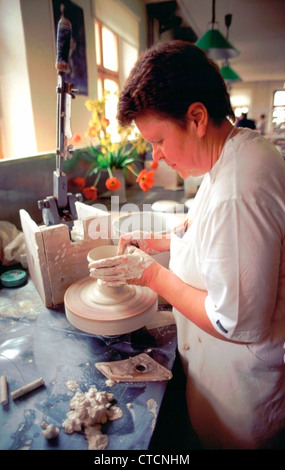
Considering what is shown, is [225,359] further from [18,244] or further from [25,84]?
[25,84]

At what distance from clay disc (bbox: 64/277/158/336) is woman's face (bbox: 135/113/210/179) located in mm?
528

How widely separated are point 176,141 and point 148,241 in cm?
56

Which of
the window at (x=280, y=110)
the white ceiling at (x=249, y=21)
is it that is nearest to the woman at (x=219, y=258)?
the window at (x=280, y=110)

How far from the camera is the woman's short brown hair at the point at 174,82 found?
2.64 feet

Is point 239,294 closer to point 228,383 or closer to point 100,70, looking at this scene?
point 228,383

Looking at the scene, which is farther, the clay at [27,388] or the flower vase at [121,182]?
the flower vase at [121,182]

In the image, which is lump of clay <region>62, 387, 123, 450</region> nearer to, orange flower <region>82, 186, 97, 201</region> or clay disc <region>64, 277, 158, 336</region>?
clay disc <region>64, 277, 158, 336</region>

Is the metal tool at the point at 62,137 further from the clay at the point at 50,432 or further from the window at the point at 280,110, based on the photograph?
the window at the point at 280,110

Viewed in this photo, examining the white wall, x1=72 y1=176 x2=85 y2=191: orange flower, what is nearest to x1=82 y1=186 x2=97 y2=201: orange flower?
x1=72 y1=176 x2=85 y2=191: orange flower

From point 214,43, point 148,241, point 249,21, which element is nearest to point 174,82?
point 148,241

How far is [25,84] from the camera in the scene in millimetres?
2332

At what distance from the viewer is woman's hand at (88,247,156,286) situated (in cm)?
105

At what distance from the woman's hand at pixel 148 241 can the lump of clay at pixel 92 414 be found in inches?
24.1
